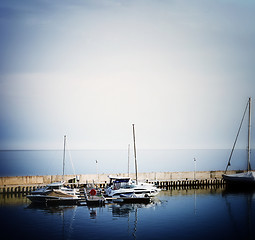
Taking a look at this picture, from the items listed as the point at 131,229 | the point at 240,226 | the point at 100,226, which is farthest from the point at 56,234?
the point at 240,226

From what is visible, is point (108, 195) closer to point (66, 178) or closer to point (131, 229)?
point (66, 178)

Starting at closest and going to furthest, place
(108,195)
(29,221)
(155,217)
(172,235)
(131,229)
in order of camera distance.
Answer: (172,235)
(131,229)
(29,221)
(155,217)
(108,195)

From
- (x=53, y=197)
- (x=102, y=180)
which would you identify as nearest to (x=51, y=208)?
(x=53, y=197)

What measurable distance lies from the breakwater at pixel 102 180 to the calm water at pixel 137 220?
3.06m

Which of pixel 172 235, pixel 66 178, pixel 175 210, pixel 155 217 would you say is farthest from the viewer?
pixel 66 178

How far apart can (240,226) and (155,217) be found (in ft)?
32.3

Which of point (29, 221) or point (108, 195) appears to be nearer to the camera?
point (29, 221)

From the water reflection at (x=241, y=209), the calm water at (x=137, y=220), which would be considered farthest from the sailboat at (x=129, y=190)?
the water reflection at (x=241, y=209)

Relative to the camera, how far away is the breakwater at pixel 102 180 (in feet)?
172

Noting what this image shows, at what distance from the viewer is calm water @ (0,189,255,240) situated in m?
32.8

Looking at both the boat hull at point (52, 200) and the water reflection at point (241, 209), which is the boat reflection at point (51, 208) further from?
the water reflection at point (241, 209)

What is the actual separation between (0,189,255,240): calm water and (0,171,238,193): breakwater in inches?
121

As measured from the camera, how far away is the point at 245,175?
60.8 metres

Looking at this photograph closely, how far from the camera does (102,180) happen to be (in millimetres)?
58156
